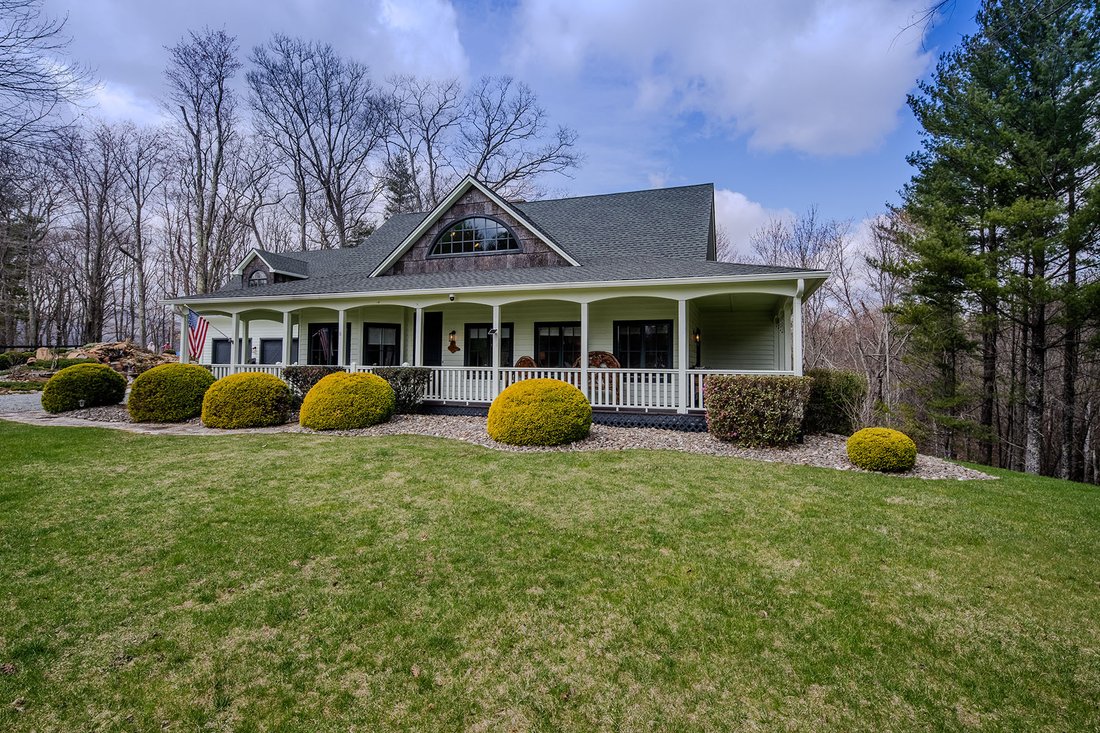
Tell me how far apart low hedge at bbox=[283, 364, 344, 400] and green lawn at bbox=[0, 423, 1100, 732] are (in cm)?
639

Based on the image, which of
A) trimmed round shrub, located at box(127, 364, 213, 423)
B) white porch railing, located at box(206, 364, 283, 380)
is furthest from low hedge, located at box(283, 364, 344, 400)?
trimmed round shrub, located at box(127, 364, 213, 423)

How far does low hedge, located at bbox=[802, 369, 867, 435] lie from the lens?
10.7 metres

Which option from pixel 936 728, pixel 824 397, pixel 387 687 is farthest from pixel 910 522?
pixel 824 397

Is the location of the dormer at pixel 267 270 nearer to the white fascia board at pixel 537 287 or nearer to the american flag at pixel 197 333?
the american flag at pixel 197 333

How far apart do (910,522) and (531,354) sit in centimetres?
991

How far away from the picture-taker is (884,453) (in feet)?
23.7

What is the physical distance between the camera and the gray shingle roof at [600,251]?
11266 millimetres

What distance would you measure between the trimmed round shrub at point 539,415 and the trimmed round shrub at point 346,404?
113 inches

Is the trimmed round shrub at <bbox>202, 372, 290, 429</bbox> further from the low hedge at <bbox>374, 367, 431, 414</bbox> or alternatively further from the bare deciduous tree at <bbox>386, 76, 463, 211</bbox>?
the bare deciduous tree at <bbox>386, 76, 463, 211</bbox>

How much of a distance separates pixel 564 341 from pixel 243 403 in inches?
310

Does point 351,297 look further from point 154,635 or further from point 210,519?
point 154,635

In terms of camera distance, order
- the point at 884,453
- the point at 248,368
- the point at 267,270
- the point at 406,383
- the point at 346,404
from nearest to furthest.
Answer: the point at 884,453, the point at 346,404, the point at 406,383, the point at 248,368, the point at 267,270

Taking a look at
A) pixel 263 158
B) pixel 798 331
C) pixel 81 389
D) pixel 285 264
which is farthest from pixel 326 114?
pixel 798 331

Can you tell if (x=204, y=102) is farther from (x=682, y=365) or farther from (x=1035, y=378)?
(x=1035, y=378)
